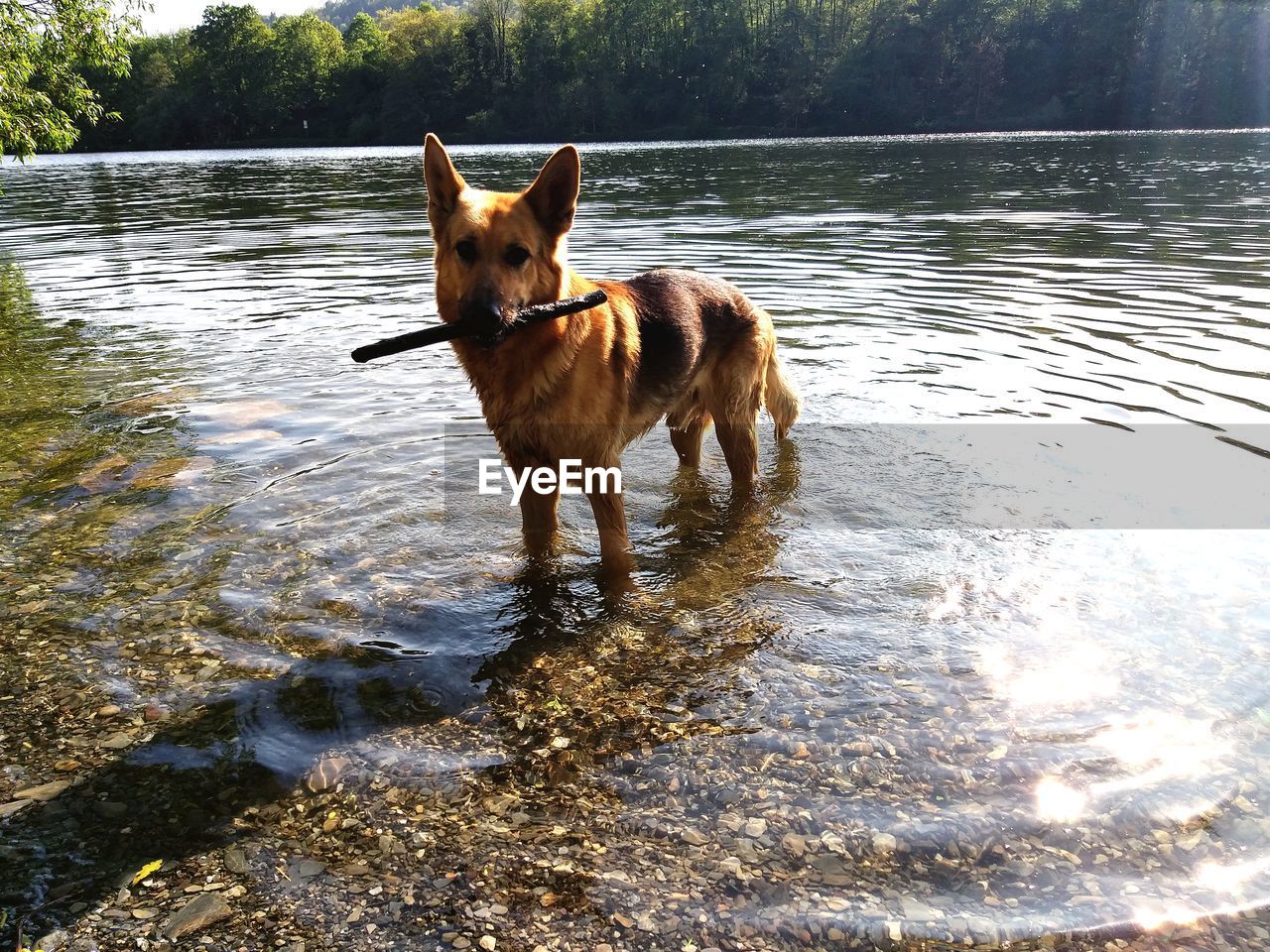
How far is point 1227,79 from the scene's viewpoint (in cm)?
8231

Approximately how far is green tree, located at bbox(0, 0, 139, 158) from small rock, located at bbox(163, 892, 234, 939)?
2031 centimetres

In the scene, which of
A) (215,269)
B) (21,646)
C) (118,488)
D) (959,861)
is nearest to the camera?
(959,861)

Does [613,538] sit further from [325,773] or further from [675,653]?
[325,773]

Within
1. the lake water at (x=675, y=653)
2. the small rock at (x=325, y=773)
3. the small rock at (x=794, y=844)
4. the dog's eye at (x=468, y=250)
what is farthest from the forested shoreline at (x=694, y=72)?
the small rock at (x=325, y=773)

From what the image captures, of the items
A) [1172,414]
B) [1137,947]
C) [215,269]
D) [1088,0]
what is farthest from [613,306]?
[1088,0]

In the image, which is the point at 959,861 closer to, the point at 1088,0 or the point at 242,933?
the point at 242,933

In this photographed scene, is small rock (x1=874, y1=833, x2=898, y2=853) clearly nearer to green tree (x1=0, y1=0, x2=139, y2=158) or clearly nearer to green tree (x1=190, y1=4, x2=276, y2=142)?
A: green tree (x1=0, y1=0, x2=139, y2=158)

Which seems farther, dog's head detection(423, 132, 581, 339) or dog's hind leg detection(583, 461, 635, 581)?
dog's hind leg detection(583, 461, 635, 581)

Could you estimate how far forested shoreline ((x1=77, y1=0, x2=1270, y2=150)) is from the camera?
85.8m

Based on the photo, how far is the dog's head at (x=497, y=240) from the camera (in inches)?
183

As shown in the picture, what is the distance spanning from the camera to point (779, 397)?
7535mm

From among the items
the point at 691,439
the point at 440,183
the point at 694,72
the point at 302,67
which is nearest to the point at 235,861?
the point at 440,183

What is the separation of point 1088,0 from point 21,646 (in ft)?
373

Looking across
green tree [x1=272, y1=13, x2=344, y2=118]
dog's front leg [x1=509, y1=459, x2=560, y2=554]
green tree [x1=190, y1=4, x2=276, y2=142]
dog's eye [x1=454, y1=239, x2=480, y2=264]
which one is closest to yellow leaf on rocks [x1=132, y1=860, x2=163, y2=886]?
dog's front leg [x1=509, y1=459, x2=560, y2=554]
